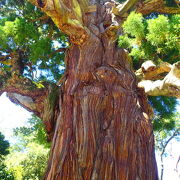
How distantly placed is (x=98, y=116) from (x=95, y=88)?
15.3 inches

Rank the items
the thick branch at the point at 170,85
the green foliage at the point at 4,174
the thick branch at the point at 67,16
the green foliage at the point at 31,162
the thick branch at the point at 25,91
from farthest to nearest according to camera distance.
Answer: the green foliage at the point at 31,162
the green foliage at the point at 4,174
the thick branch at the point at 25,91
the thick branch at the point at 67,16
the thick branch at the point at 170,85

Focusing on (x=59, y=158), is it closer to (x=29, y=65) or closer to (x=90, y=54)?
(x=90, y=54)

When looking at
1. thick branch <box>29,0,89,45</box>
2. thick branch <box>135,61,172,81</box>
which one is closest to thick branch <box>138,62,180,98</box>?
thick branch <box>135,61,172,81</box>

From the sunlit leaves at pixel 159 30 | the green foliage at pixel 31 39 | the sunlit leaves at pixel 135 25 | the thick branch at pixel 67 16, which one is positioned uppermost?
the green foliage at pixel 31 39

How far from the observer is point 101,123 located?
2.82 meters

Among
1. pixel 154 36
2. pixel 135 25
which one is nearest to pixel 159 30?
pixel 154 36

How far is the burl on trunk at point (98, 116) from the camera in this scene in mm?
2465

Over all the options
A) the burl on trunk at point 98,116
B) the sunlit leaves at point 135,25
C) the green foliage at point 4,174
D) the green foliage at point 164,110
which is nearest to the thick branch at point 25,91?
the burl on trunk at point 98,116

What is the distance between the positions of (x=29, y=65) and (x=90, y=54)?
1691mm

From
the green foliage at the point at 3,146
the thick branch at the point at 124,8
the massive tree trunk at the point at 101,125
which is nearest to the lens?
the massive tree trunk at the point at 101,125

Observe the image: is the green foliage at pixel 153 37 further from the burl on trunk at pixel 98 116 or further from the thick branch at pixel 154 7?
the thick branch at pixel 154 7

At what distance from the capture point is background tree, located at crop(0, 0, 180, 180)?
250cm

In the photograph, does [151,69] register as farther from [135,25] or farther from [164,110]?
[164,110]

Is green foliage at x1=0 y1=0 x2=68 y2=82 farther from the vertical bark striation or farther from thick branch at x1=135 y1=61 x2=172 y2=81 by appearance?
thick branch at x1=135 y1=61 x2=172 y2=81
